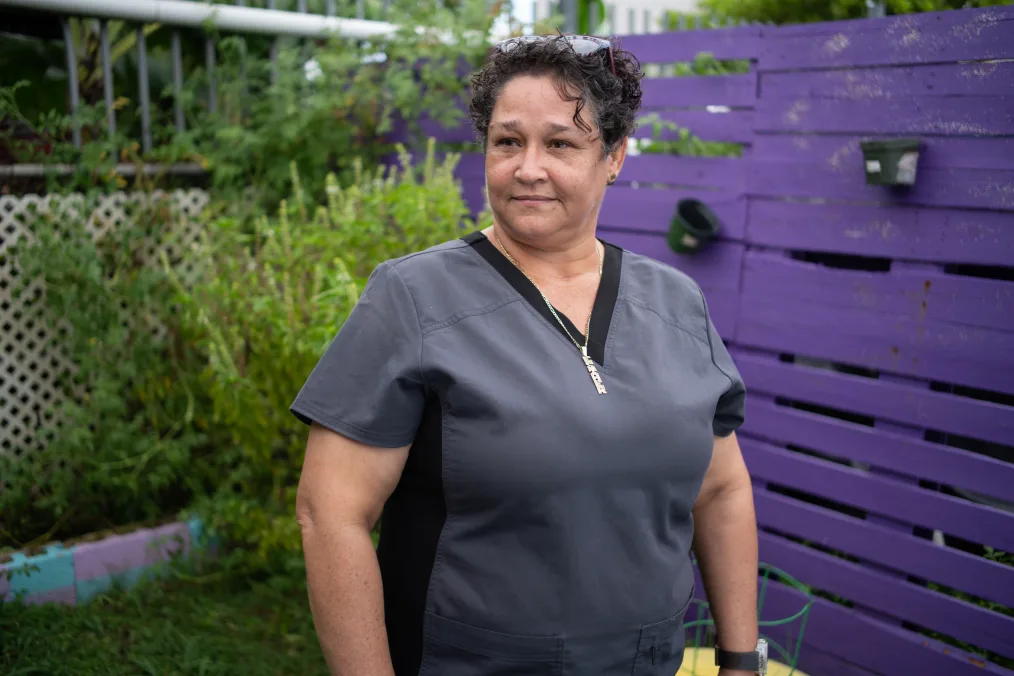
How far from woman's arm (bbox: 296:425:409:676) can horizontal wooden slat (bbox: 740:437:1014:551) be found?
2051 mm

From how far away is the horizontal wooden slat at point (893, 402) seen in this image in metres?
2.85

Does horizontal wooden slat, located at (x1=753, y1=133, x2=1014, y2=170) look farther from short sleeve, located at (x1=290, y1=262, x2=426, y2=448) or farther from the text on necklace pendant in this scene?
short sleeve, located at (x1=290, y1=262, x2=426, y2=448)

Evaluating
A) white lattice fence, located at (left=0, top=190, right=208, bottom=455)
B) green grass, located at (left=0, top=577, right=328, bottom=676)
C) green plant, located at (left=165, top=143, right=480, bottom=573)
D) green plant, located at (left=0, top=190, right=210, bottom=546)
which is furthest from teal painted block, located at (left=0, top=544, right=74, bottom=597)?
white lattice fence, located at (left=0, top=190, right=208, bottom=455)

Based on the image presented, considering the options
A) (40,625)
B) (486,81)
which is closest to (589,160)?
(486,81)

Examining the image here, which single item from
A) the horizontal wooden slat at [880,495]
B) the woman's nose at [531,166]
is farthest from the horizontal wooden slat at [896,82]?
the woman's nose at [531,166]

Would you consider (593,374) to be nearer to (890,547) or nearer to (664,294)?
(664,294)

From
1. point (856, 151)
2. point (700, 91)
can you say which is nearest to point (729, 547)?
point (856, 151)

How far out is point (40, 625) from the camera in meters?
3.48

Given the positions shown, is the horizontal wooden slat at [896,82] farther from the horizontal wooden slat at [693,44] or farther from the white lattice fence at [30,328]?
the white lattice fence at [30,328]

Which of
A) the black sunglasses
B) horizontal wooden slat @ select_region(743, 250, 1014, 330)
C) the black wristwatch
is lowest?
the black wristwatch

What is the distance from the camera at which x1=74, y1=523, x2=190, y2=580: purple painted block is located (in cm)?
392

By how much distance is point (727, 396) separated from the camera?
80.4 inches

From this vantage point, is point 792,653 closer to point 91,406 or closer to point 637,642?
point 637,642

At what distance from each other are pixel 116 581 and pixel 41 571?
12.3 inches
